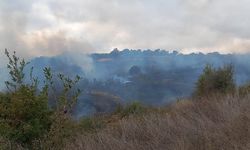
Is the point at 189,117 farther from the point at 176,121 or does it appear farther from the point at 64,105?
the point at 64,105

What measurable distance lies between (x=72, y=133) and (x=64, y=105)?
0.79m

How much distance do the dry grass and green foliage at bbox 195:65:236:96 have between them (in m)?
14.6

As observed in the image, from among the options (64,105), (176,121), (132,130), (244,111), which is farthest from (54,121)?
(244,111)

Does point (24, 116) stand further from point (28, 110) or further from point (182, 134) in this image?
point (182, 134)

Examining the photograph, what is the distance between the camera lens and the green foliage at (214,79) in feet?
74.6

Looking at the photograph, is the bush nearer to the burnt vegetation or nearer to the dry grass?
the burnt vegetation

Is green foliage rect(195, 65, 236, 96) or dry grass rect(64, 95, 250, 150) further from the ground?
dry grass rect(64, 95, 250, 150)

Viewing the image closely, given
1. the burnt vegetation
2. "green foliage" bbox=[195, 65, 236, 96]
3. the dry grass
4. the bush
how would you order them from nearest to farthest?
the dry grass
the burnt vegetation
the bush
"green foliage" bbox=[195, 65, 236, 96]

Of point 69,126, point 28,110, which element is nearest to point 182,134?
point 69,126

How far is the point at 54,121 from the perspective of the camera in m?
6.56

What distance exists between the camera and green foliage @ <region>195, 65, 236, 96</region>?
22734mm

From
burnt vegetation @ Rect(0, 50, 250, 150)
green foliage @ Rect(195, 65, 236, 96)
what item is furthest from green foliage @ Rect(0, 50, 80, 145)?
green foliage @ Rect(195, 65, 236, 96)

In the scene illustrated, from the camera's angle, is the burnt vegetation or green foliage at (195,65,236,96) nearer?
the burnt vegetation

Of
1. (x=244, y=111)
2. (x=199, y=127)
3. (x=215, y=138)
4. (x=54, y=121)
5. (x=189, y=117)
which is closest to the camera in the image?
(x=215, y=138)
